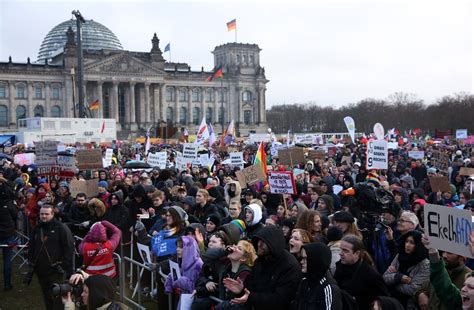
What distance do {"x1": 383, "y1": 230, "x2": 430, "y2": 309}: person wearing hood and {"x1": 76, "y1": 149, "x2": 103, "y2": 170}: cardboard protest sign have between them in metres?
12.0

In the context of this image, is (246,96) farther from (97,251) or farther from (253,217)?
(253,217)

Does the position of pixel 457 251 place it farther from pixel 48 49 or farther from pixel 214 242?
pixel 48 49

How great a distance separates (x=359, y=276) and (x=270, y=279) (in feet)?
2.69

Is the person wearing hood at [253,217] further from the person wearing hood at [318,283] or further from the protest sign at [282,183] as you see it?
the protest sign at [282,183]

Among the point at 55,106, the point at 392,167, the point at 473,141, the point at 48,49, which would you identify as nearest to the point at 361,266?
the point at 392,167

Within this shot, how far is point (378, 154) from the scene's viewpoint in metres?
14.1

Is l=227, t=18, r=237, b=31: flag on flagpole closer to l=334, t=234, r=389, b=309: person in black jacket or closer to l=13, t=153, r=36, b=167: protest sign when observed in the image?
l=13, t=153, r=36, b=167: protest sign

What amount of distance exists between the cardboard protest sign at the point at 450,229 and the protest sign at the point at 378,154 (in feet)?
29.9

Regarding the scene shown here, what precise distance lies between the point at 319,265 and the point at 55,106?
8304cm

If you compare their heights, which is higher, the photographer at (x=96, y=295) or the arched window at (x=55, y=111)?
the arched window at (x=55, y=111)

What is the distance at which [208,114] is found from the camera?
96.5 m

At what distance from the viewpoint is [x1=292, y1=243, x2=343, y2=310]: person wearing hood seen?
4.55 metres

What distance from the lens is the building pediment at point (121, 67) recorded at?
271 feet

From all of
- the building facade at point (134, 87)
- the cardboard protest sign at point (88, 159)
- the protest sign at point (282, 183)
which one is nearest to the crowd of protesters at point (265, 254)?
the protest sign at point (282, 183)
